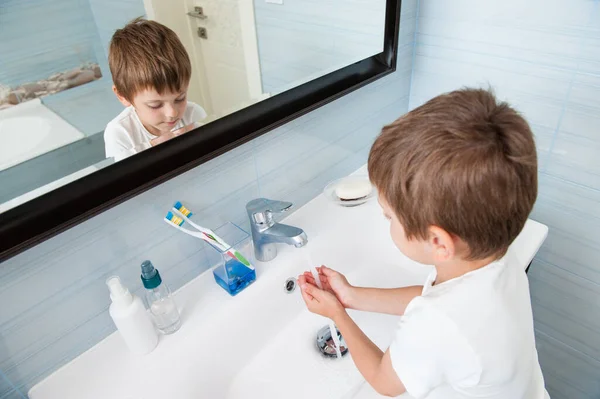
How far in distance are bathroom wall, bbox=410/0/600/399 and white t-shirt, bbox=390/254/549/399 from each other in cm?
47

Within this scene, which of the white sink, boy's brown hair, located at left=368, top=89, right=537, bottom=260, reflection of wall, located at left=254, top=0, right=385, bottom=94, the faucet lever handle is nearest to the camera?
boy's brown hair, located at left=368, top=89, right=537, bottom=260

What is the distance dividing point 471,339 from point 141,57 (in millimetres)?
664

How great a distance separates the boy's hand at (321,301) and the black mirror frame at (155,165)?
1.00 ft

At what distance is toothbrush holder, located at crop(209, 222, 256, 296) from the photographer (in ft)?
2.79

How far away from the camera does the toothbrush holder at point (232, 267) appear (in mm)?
851

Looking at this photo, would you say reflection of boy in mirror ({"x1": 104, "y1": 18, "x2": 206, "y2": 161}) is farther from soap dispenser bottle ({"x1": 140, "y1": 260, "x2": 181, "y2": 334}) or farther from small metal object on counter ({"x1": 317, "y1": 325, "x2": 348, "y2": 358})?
small metal object on counter ({"x1": 317, "y1": 325, "x2": 348, "y2": 358})

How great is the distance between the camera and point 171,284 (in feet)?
2.79

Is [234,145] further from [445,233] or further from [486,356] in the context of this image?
[486,356]

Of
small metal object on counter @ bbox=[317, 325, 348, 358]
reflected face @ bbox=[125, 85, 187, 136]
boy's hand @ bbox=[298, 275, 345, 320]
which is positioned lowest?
small metal object on counter @ bbox=[317, 325, 348, 358]

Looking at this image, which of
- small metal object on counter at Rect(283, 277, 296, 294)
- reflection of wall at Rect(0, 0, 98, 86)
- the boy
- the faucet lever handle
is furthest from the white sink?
reflection of wall at Rect(0, 0, 98, 86)

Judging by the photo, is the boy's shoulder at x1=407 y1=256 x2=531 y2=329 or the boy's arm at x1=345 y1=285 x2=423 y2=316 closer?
the boy's shoulder at x1=407 y1=256 x2=531 y2=329

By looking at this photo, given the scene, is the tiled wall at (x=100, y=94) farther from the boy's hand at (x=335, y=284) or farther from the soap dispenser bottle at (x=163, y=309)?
the boy's hand at (x=335, y=284)

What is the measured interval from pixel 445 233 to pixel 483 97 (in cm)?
19

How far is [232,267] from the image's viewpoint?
874mm
